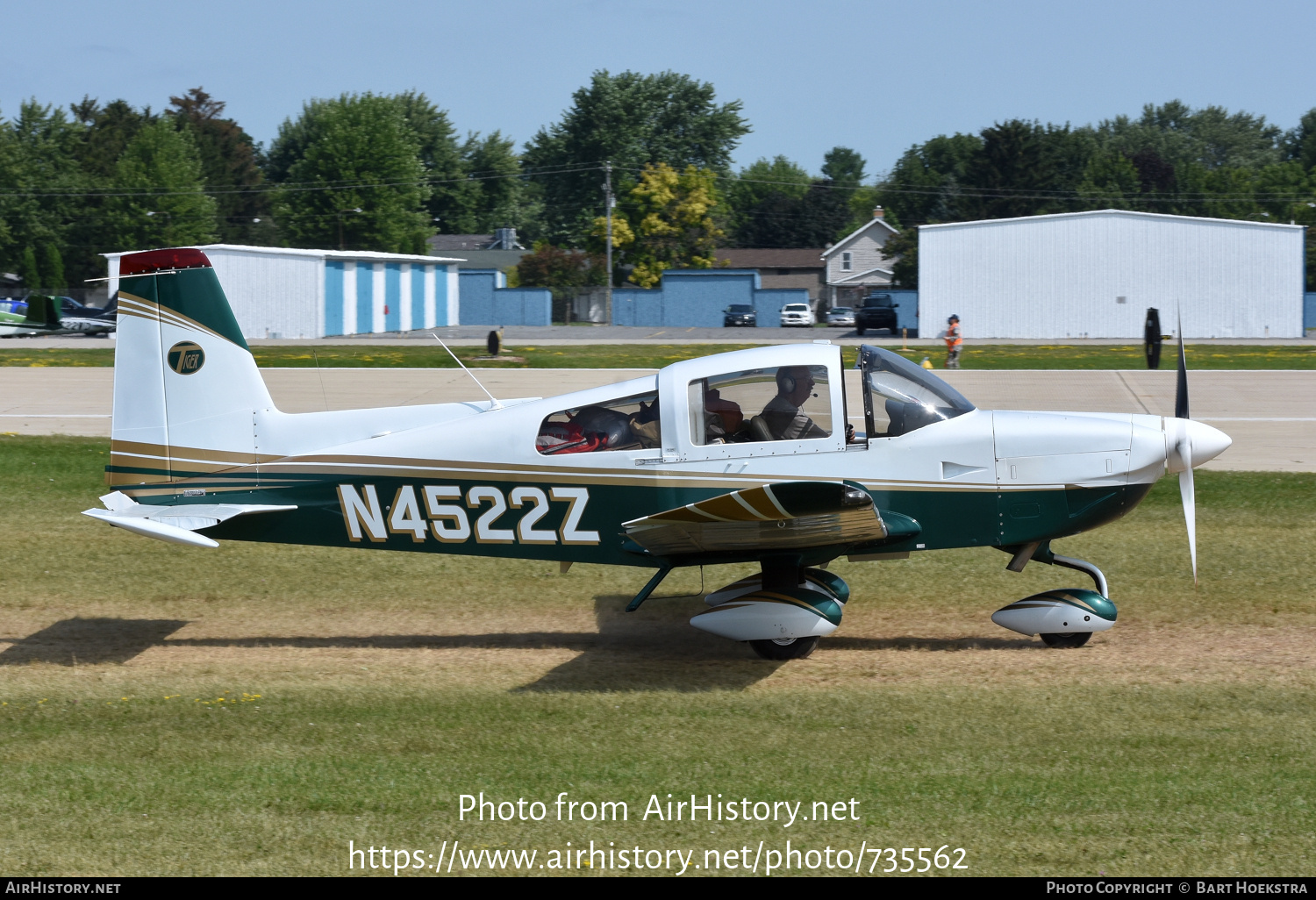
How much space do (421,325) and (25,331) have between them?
2608cm

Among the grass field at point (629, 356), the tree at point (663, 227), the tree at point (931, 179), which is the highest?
the tree at point (931, 179)

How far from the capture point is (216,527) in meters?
8.77

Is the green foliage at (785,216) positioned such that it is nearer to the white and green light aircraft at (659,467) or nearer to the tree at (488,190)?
the tree at (488,190)

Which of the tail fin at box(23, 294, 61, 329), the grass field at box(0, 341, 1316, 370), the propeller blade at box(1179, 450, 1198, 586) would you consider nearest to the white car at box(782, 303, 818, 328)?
the grass field at box(0, 341, 1316, 370)

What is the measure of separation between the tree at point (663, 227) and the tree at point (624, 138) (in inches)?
626

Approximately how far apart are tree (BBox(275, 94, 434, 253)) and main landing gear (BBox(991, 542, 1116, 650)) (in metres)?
86.0

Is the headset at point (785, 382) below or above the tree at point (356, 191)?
below

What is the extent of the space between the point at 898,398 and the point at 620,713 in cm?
300

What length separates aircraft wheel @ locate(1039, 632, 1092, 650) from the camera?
28.8ft

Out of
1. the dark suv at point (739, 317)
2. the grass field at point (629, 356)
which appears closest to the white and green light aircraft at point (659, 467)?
the grass field at point (629, 356)

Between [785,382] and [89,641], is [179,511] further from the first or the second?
[785,382]

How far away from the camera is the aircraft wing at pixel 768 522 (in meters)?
7.57

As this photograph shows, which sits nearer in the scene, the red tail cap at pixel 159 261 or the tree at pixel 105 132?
the red tail cap at pixel 159 261
